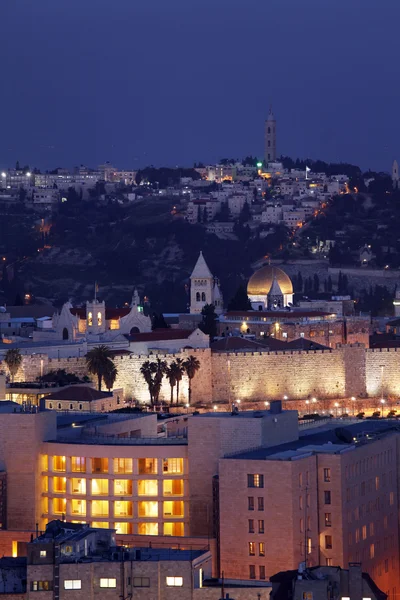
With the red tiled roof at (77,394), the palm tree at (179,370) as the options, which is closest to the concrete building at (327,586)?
the red tiled roof at (77,394)

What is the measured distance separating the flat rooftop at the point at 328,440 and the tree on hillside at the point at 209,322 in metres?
30.2

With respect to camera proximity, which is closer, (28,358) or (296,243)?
(28,358)

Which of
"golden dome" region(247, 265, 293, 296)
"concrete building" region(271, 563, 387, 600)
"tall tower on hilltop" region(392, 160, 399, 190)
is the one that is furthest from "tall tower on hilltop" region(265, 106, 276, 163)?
"concrete building" region(271, 563, 387, 600)

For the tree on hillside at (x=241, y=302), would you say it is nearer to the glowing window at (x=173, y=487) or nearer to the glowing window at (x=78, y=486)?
the glowing window at (x=173, y=487)

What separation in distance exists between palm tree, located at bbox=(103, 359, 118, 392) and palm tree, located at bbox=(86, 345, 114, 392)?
5cm

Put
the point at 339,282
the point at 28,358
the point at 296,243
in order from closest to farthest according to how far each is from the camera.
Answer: the point at 28,358
the point at 339,282
the point at 296,243

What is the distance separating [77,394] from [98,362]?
24.1 feet

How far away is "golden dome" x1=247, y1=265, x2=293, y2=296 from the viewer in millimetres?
103062

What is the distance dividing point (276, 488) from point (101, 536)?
744 cm

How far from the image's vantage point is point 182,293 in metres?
135

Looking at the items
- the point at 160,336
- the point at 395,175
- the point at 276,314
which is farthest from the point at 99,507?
the point at 395,175

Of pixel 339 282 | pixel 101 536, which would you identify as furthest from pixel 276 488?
pixel 339 282

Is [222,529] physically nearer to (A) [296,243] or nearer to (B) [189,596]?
(B) [189,596]

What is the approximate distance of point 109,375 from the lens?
78.5 m
